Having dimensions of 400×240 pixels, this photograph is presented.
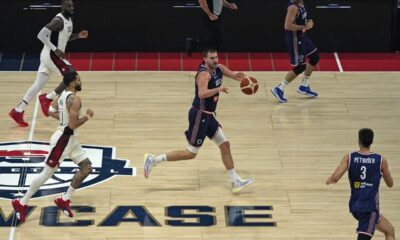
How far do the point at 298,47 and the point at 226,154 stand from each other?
3.96m

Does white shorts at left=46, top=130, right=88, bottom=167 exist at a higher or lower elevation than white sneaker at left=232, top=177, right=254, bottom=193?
higher

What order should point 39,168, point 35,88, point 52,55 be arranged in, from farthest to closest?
1. point 35,88
2. point 52,55
3. point 39,168

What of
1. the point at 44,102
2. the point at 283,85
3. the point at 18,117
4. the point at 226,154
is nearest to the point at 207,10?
the point at 283,85

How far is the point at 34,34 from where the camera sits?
68.0 ft

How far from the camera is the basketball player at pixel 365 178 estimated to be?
12688mm

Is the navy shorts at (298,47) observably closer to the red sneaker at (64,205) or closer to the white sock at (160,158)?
the white sock at (160,158)

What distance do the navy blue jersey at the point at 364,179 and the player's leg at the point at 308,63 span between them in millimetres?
6095

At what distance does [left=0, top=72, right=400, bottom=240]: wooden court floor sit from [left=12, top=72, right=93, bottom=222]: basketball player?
10.1 inches

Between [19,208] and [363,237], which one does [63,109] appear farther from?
[363,237]

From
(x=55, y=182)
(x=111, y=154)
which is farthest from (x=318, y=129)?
(x=55, y=182)

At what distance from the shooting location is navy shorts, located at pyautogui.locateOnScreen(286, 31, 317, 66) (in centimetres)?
1855

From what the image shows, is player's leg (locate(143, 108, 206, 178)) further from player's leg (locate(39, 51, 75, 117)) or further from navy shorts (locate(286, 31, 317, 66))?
navy shorts (locate(286, 31, 317, 66))

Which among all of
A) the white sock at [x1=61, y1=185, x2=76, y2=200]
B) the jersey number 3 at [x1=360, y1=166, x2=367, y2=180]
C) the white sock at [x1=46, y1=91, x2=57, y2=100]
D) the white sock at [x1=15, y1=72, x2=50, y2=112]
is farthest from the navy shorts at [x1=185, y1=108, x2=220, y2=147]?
the white sock at [x1=15, y1=72, x2=50, y2=112]

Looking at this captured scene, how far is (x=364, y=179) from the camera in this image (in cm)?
1276
